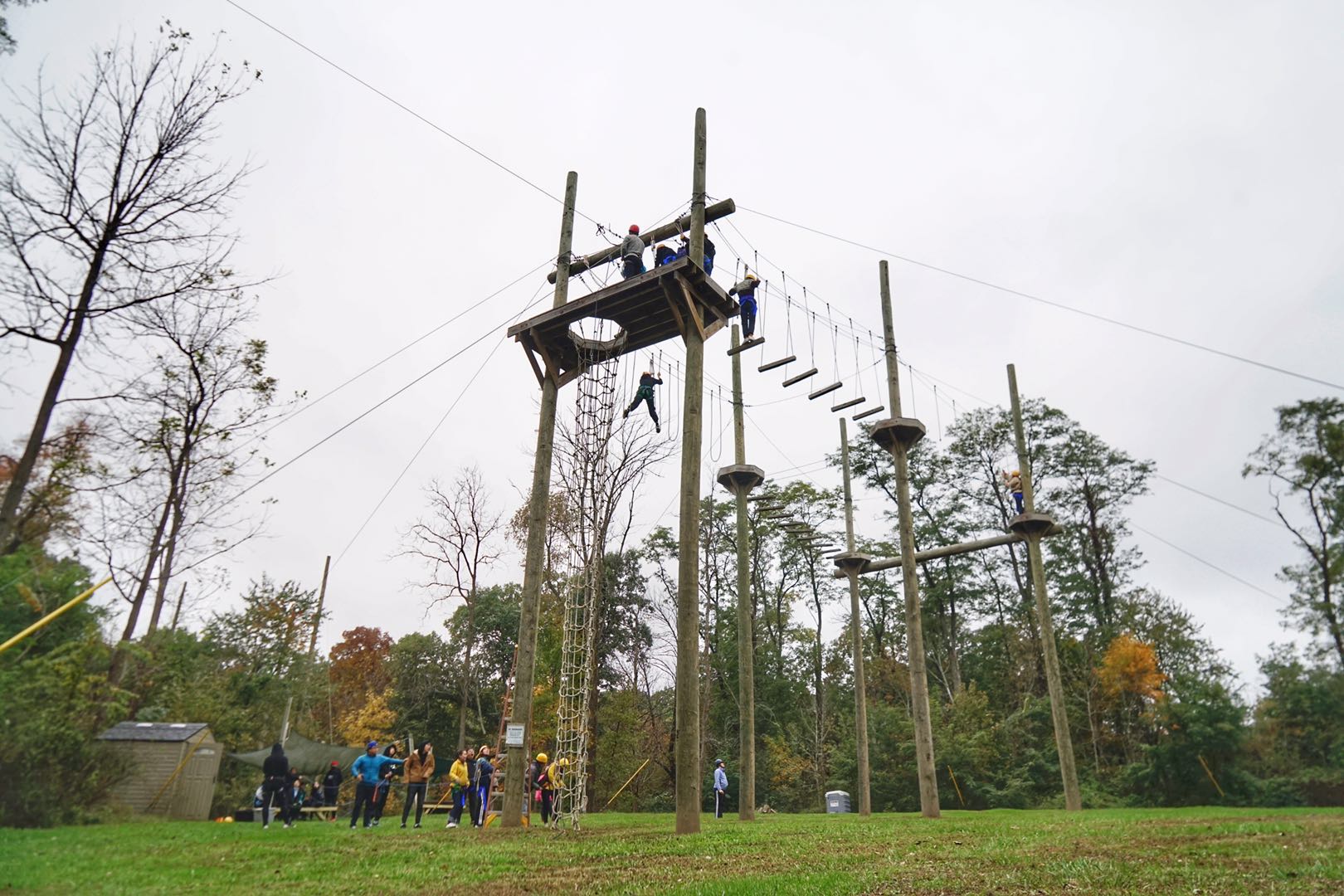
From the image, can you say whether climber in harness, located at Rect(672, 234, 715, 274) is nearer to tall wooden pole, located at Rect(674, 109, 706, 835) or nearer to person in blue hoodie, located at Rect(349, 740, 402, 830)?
tall wooden pole, located at Rect(674, 109, 706, 835)

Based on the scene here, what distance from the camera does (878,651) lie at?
41219 mm

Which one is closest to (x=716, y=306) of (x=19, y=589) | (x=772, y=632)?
(x=19, y=589)

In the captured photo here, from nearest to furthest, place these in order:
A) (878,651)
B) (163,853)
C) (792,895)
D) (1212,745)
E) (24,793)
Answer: (792,895) → (163,853) → (24,793) → (1212,745) → (878,651)

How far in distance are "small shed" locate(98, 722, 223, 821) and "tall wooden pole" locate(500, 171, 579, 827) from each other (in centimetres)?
1271

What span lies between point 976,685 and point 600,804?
61.8ft

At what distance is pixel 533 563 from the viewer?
47.2 ft

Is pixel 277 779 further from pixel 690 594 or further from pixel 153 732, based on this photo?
pixel 690 594

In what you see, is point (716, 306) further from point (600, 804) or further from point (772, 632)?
point (772, 632)

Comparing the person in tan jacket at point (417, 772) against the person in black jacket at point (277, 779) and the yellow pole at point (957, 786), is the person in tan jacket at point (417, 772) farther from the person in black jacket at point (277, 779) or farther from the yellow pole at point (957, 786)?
the yellow pole at point (957, 786)

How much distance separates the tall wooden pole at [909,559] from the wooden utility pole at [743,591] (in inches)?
134

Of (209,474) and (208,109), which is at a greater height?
(208,109)

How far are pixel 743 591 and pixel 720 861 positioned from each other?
32.4 feet

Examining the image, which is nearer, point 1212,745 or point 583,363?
point 583,363

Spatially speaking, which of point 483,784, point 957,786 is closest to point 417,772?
point 483,784
